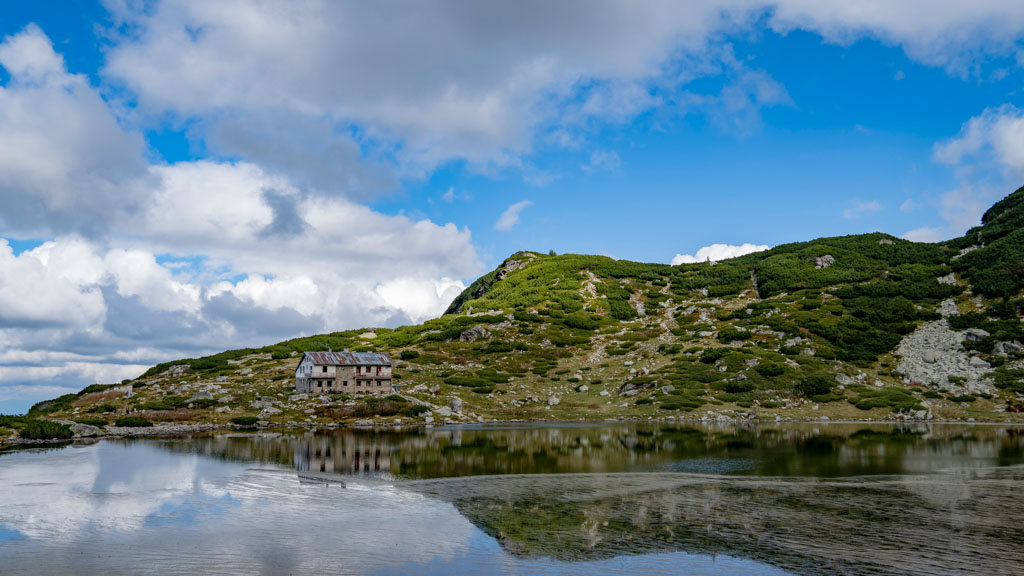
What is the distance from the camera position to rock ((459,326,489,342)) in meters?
139

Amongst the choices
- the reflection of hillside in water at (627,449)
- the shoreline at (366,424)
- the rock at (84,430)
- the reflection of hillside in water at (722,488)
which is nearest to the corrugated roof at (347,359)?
the shoreline at (366,424)

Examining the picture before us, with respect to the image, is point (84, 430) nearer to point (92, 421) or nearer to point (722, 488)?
point (92, 421)

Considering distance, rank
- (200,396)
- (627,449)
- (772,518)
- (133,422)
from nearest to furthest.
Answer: (772,518)
(627,449)
(133,422)
(200,396)

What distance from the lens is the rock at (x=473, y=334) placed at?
139m

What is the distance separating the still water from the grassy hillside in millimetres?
→ 35731

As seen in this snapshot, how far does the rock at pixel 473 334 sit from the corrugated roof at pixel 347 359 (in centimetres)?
3605

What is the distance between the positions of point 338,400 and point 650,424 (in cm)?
4524

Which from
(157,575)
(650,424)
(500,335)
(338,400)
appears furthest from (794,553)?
(500,335)

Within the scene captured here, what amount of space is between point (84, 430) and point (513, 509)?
205 feet

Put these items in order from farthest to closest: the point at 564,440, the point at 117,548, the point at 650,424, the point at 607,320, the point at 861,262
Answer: the point at 861,262 → the point at 607,320 → the point at 650,424 → the point at 564,440 → the point at 117,548

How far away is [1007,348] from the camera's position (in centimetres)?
10238

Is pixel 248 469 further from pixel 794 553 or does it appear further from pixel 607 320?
pixel 607 320

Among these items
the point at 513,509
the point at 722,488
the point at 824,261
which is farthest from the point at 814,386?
the point at 824,261

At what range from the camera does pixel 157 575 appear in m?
19.5
